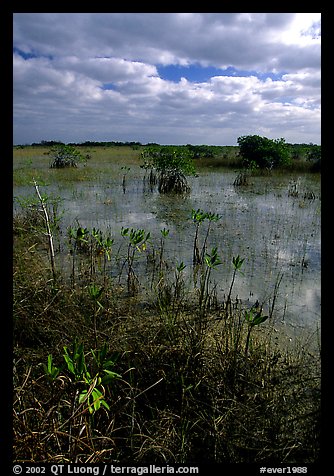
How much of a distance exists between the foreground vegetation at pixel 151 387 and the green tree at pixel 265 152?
13004mm

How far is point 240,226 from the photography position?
260 inches

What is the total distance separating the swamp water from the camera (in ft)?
13.2

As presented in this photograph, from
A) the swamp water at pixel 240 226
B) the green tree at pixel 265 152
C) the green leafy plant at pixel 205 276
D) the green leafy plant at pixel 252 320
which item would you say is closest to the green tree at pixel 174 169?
the swamp water at pixel 240 226

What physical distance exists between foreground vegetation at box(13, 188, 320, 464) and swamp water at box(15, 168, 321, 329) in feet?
2.14

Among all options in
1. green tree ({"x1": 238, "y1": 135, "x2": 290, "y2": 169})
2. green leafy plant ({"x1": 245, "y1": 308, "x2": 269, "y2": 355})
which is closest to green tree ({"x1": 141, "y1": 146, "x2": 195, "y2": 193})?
green tree ({"x1": 238, "y1": 135, "x2": 290, "y2": 169})

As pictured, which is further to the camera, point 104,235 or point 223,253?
point 104,235

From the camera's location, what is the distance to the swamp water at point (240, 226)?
402 centimetres

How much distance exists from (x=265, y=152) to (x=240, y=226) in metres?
9.82

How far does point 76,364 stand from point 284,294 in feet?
10.2

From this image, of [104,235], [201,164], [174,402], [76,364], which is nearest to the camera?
[76,364]

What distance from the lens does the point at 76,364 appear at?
1378 millimetres

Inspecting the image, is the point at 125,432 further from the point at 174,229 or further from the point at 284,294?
the point at 174,229

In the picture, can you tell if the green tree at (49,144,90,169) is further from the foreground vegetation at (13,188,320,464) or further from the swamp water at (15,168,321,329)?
the foreground vegetation at (13,188,320,464)
